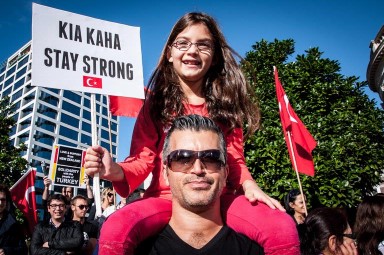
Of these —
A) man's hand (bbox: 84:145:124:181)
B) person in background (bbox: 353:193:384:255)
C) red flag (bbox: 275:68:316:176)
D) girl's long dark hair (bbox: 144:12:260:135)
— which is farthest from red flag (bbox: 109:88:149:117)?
man's hand (bbox: 84:145:124:181)

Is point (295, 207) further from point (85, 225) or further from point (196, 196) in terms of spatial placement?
point (196, 196)

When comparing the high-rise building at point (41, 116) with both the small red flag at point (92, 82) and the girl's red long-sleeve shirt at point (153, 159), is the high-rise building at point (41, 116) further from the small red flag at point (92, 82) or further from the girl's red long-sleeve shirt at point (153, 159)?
the girl's red long-sleeve shirt at point (153, 159)

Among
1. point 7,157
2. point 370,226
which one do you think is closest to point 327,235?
point 370,226

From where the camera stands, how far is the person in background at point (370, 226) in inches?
149

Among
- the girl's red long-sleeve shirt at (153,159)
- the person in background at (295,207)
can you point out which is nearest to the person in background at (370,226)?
the girl's red long-sleeve shirt at (153,159)

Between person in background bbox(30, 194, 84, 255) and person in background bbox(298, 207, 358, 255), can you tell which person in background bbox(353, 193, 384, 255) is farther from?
person in background bbox(30, 194, 84, 255)

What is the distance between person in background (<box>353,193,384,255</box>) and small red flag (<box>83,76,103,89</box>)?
2857 millimetres

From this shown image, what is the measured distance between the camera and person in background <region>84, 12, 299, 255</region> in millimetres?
1948

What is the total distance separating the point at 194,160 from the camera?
2.10m

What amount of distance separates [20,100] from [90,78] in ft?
256

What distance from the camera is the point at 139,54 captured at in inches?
139

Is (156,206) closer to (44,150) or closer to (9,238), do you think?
(9,238)

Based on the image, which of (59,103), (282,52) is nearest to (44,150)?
(59,103)

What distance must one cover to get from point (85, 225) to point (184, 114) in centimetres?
425
